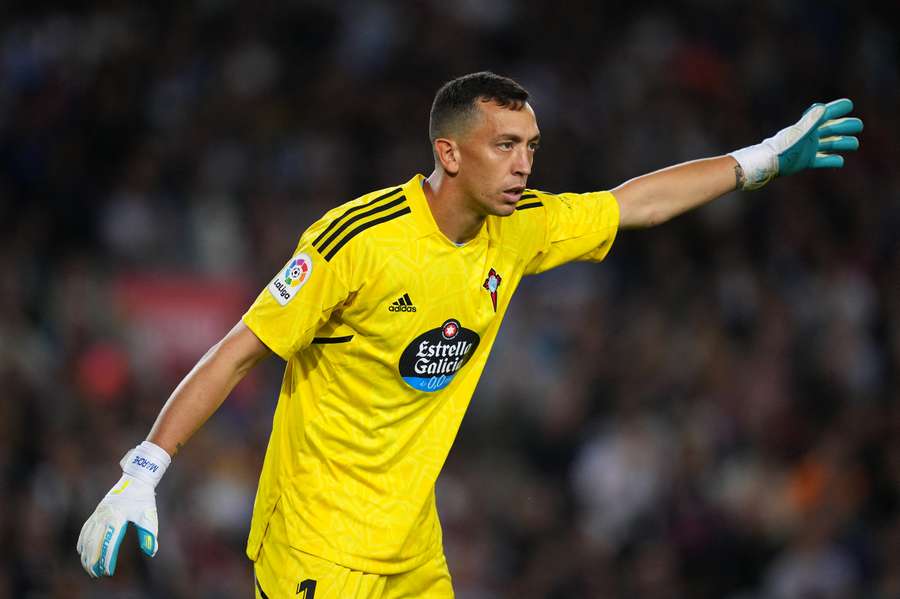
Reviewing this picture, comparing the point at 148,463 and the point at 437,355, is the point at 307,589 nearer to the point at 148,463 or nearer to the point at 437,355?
the point at 148,463

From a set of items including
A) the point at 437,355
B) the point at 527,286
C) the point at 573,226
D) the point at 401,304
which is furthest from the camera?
the point at 527,286

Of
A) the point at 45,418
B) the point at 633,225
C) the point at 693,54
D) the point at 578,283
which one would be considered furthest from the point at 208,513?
the point at 693,54

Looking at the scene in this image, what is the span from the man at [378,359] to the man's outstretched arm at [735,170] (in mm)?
345

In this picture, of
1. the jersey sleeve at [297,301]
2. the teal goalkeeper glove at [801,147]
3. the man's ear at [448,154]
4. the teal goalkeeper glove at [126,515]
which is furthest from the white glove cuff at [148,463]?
the teal goalkeeper glove at [801,147]

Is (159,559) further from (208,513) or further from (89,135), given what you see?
(89,135)

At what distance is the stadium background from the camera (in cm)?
792

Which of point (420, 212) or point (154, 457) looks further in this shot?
point (420, 212)

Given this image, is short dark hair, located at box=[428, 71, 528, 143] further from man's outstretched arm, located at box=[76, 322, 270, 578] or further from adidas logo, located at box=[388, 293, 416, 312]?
man's outstretched arm, located at box=[76, 322, 270, 578]

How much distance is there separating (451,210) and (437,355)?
0.49 metres

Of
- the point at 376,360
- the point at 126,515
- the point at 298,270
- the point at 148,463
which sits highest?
the point at 298,270

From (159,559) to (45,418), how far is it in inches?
50.0

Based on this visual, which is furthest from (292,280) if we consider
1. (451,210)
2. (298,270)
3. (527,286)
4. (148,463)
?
(527,286)

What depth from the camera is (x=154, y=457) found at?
13.2 feet

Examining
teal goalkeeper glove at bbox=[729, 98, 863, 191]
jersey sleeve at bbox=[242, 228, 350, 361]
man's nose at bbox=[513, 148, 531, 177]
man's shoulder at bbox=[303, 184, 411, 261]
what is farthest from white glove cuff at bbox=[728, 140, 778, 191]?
jersey sleeve at bbox=[242, 228, 350, 361]
